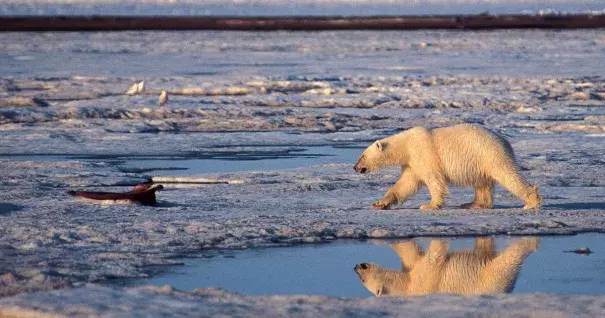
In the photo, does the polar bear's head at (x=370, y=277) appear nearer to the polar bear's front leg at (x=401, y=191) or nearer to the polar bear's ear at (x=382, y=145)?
the polar bear's front leg at (x=401, y=191)

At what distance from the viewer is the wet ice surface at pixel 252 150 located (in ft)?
20.7

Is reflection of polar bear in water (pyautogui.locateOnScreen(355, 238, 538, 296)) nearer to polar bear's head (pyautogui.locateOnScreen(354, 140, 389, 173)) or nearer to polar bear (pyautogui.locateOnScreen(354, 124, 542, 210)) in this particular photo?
polar bear (pyautogui.locateOnScreen(354, 124, 542, 210))

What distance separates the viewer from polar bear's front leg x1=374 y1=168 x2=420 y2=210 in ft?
25.6

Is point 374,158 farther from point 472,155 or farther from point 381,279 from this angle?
point 381,279

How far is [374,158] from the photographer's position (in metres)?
8.12

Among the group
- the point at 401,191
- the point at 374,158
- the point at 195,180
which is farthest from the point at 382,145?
the point at 195,180

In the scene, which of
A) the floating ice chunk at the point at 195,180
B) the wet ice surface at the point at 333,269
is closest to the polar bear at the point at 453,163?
the wet ice surface at the point at 333,269

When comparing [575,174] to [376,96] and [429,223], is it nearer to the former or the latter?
[429,223]

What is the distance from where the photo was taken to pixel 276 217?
7301mm

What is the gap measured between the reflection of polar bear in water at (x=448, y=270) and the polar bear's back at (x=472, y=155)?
3.38 ft

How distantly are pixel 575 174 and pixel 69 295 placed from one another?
5.70 metres

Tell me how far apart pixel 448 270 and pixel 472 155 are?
195cm

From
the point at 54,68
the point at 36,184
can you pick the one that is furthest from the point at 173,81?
the point at 36,184

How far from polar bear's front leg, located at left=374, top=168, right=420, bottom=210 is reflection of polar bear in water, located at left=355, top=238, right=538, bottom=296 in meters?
1.18
